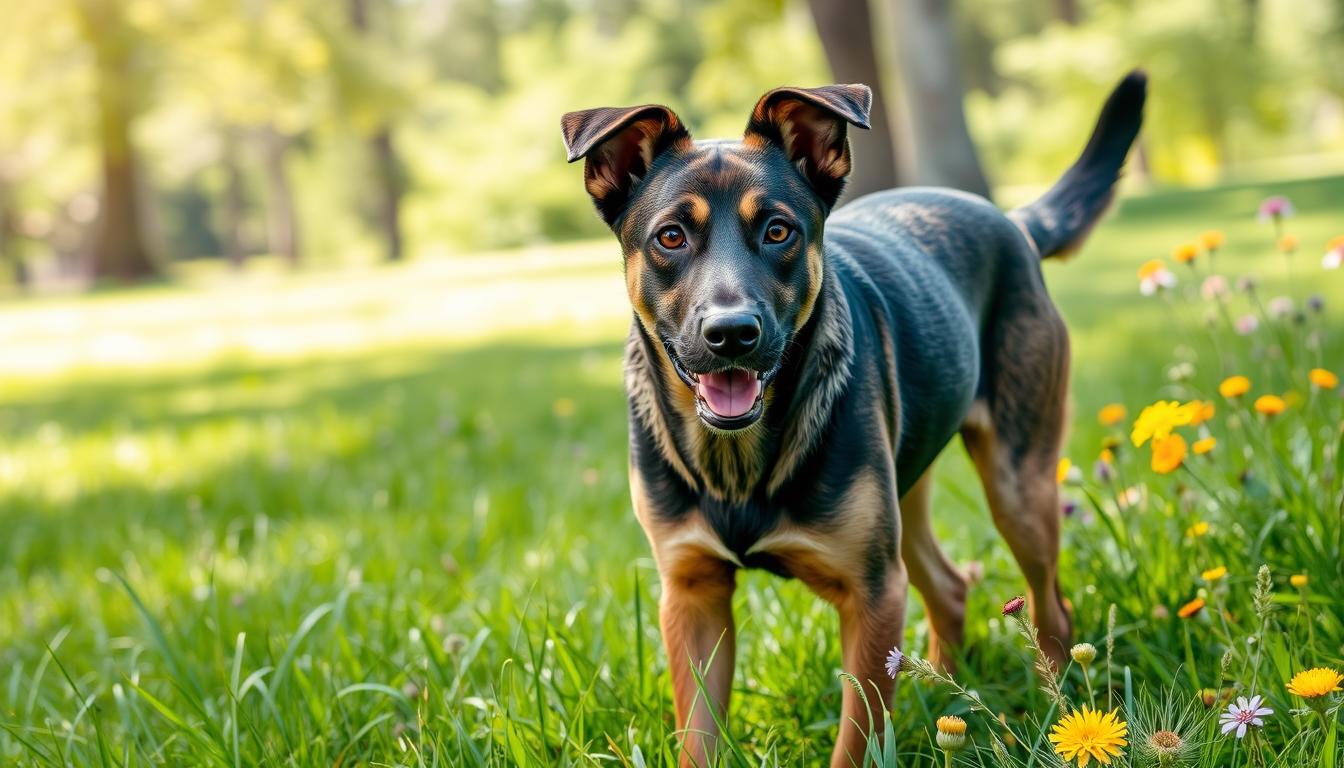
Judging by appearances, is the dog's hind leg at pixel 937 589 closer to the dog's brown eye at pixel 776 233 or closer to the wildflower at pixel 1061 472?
the wildflower at pixel 1061 472

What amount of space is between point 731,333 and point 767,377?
9.5 inches

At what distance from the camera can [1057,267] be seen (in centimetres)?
1459

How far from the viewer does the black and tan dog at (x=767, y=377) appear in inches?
108

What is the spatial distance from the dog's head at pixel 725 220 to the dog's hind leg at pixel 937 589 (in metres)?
0.95

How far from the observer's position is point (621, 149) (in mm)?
3092

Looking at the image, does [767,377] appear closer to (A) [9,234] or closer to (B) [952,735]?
(B) [952,735]

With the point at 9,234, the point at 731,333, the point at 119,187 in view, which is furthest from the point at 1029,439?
the point at 9,234

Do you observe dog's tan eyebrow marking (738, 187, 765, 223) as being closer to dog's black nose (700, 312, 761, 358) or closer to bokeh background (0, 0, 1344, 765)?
dog's black nose (700, 312, 761, 358)

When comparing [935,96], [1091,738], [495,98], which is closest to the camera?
[1091,738]

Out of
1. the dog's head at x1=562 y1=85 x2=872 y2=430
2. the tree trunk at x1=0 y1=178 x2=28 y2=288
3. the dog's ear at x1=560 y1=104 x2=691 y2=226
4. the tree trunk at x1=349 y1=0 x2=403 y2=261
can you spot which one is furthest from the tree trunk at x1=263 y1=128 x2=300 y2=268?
the dog's head at x1=562 y1=85 x2=872 y2=430

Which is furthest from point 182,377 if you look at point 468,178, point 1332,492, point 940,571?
point 468,178

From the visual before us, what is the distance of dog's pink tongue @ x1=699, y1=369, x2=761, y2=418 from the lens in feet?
8.92

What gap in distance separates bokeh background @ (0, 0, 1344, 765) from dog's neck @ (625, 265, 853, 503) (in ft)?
1.28

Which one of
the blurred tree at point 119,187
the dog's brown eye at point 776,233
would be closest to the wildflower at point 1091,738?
the dog's brown eye at point 776,233
